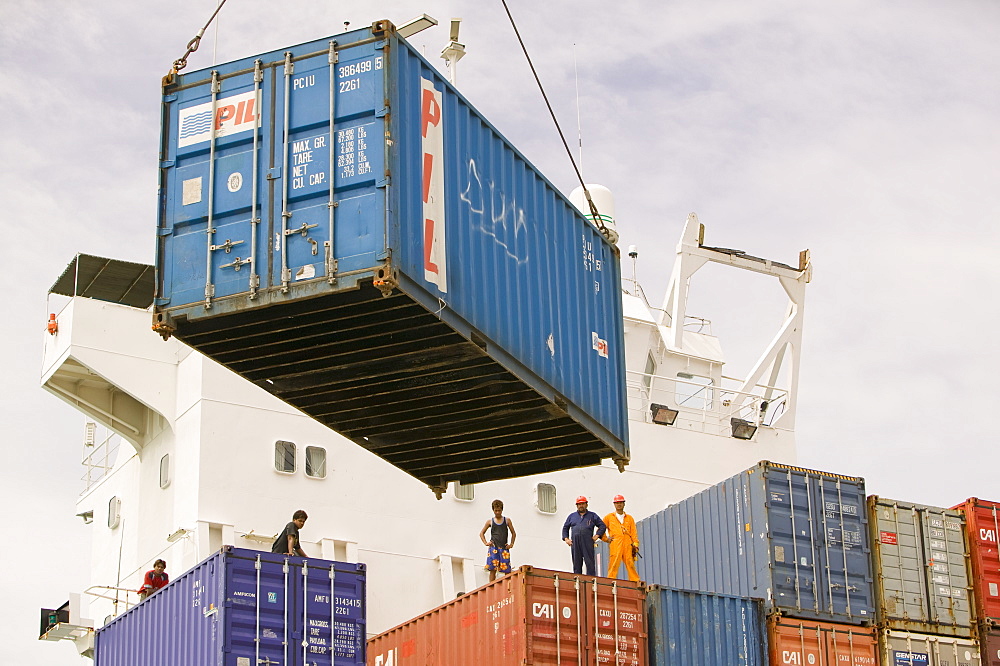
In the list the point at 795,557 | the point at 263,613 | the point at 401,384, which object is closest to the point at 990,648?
the point at 795,557

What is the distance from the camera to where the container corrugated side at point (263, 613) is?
17.0 metres

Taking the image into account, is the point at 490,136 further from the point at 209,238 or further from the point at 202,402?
the point at 202,402

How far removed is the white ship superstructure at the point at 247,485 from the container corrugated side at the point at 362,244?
785cm

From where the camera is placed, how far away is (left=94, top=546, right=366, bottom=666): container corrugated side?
668 inches

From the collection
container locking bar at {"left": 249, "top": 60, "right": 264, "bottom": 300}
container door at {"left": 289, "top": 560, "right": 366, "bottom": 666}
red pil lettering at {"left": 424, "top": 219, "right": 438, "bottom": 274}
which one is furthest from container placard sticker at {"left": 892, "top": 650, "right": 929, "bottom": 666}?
container locking bar at {"left": 249, "top": 60, "right": 264, "bottom": 300}

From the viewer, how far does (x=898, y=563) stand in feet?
73.2

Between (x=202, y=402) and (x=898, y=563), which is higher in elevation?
(x=202, y=402)

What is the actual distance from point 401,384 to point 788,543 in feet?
24.0

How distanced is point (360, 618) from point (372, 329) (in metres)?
4.28

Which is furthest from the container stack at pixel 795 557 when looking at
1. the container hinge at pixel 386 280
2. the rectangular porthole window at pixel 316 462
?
the container hinge at pixel 386 280

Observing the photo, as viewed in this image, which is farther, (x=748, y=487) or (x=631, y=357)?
(x=631, y=357)

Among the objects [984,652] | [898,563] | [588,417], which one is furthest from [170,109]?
[984,652]

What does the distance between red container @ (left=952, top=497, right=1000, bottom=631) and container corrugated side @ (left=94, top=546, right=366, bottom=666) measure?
34.7ft

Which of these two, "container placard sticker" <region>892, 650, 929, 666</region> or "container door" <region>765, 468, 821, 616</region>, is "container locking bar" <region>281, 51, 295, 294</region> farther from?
"container placard sticker" <region>892, 650, 929, 666</region>
